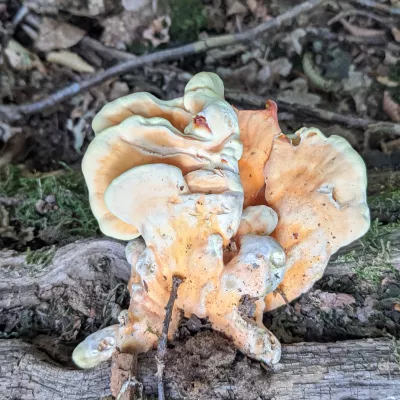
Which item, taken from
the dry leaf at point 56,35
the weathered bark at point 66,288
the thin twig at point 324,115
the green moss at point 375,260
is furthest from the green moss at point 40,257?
the dry leaf at point 56,35

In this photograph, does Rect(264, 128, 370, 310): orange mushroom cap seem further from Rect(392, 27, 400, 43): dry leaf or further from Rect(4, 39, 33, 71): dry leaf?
Rect(4, 39, 33, 71): dry leaf

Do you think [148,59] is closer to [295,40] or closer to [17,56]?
[17,56]

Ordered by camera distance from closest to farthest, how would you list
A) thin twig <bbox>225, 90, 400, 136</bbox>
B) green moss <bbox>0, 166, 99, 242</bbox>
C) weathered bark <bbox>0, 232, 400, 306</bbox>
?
1. weathered bark <bbox>0, 232, 400, 306</bbox>
2. green moss <bbox>0, 166, 99, 242</bbox>
3. thin twig <bbox>225, 90, 400, 136</bbox>

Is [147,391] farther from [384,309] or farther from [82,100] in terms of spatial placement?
[82,100]

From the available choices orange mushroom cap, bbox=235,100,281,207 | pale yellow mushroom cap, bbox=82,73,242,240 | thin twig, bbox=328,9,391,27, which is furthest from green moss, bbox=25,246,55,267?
thin twig, bbox=328,9,391,27

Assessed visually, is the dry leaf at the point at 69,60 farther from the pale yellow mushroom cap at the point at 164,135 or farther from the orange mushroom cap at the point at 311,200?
the orange mushroom cap at the point at 311,200

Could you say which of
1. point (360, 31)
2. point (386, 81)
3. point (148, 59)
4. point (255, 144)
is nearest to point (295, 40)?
point (360, 31)
